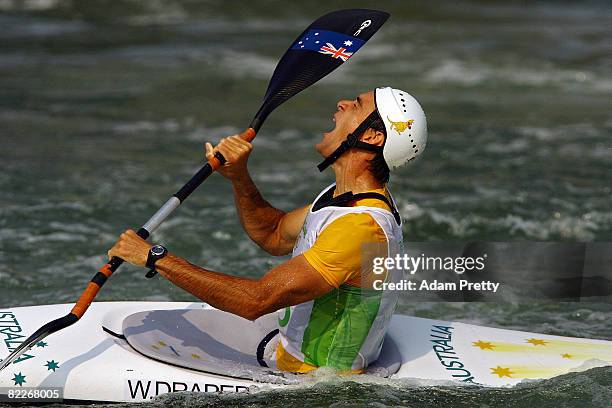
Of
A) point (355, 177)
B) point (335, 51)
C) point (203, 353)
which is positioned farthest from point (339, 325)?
point (335, 51)

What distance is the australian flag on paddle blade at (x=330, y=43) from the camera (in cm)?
504

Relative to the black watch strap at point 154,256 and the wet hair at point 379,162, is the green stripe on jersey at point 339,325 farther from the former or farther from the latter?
the black watch strap at point 154,256

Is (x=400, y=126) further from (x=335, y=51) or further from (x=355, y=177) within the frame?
(x=335, y=51)

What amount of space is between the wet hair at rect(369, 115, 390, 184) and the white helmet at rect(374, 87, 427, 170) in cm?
2

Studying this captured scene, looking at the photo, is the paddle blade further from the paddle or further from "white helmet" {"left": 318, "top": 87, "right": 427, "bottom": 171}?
"white helmet" {"left": 318, "top": 87, "right": 427, "bottom": 171}

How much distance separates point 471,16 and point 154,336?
12869 millimetres

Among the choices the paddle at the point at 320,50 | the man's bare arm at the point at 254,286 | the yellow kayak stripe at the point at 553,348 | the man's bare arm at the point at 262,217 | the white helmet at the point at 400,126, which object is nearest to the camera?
the man's bare arm at the point at 254,286

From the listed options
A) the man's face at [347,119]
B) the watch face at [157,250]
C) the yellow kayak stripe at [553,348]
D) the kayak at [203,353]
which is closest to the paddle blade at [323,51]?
the man's face at [347,119]

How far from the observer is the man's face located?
410 cm

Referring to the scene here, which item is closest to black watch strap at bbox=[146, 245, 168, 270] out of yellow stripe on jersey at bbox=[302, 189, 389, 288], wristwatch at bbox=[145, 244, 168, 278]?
wristwatch at bbox=[145, 244, 168, 278]

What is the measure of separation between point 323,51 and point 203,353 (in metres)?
1.63

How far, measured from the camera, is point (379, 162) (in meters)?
4.11

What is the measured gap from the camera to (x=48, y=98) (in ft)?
38.4

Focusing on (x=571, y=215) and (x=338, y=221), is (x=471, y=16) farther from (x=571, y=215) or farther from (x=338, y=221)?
(x=338, y=221)
